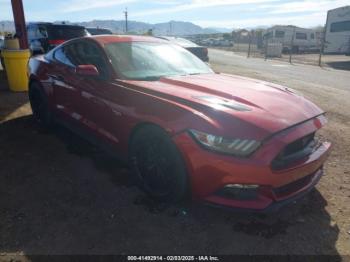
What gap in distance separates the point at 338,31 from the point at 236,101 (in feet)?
83.1

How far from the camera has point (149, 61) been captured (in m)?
4.30

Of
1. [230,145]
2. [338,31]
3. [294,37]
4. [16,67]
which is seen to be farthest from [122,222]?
[294,37]

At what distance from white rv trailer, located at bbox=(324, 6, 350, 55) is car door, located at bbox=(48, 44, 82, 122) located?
24.1 meters

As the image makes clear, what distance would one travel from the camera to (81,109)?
453 cm

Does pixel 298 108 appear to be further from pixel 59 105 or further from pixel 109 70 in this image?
pixel 59 105

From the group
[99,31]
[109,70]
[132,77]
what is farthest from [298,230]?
[99,31]

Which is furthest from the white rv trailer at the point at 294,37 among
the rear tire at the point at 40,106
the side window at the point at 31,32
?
the rear tire at the point at 40,106

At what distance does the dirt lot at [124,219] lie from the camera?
2.92m

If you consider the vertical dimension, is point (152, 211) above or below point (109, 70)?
below

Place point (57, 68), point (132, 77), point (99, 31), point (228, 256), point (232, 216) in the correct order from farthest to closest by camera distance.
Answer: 1. point (99, 31)
2. point (57, 68)
3. point (132, 77)
4. point (232, 216)
5. point (228, 256)

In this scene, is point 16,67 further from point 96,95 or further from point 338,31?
point 338,31

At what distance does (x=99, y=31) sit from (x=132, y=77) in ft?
51.1

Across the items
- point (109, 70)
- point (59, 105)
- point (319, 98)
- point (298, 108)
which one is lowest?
point (319, 98)

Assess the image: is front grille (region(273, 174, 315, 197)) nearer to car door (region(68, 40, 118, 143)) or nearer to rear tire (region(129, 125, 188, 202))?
rear tire (region(129, 125, 188, 202))
